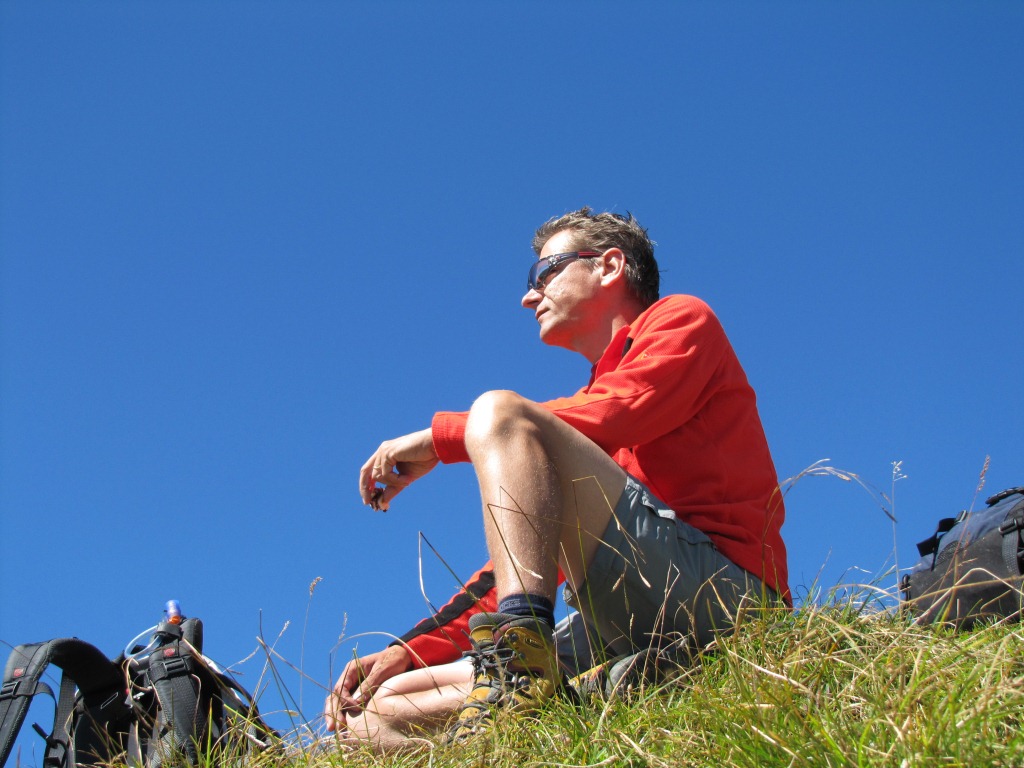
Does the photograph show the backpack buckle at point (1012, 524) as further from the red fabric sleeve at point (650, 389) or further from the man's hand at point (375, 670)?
the man's hand at point (375, 670)

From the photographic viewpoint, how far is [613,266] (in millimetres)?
5156

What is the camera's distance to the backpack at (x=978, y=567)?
316cm

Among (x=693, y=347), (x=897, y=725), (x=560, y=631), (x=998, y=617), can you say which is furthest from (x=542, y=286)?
(x=897, y=725)

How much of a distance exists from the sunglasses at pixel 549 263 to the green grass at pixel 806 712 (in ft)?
9.09

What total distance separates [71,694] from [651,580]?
7.22 ft

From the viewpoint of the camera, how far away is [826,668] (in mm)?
2406

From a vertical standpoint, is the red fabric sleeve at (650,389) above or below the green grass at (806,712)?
above

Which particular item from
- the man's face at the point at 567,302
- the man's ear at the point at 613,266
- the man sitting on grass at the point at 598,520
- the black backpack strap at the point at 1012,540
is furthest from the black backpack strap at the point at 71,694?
the black backpack strap at the point at 1012,540

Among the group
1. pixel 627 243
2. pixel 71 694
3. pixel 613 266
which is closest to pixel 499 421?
pixel 71 694

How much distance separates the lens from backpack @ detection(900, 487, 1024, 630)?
10.4 feet

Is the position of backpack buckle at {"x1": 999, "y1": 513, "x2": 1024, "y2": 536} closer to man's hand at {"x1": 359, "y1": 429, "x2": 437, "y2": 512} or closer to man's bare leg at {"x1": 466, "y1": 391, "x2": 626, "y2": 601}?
man's bare leg at {"x1": 466, "y1": 391, "x2": 626, "y2": 601}

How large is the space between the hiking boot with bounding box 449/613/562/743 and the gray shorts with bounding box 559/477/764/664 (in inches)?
18.1

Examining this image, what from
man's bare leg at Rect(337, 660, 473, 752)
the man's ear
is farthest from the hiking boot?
the man's ear

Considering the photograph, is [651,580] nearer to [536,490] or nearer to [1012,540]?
[536,490]
